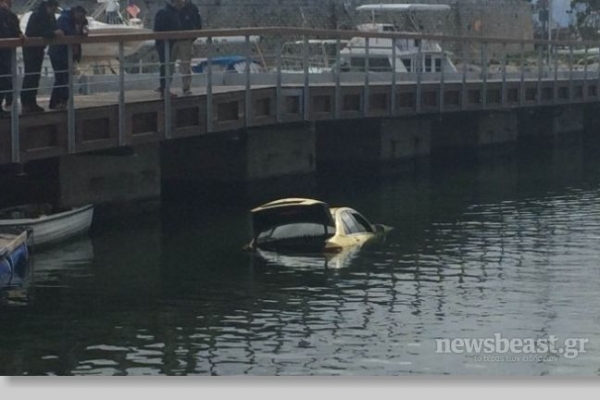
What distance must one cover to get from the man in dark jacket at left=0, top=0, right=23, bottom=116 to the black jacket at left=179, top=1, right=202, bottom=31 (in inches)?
254

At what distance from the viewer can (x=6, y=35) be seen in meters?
24.2

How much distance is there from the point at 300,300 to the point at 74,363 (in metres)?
4.58

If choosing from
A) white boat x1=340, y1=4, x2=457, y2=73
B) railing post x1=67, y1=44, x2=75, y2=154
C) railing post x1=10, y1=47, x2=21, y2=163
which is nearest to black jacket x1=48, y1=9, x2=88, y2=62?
railing post x1=67, y1=44, x2=75, y2=154

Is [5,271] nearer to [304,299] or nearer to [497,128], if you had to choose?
[304,299]

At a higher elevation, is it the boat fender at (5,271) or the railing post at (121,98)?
the railing post at (121,98)

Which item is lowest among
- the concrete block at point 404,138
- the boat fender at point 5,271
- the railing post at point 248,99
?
the concrete block at point 404,138

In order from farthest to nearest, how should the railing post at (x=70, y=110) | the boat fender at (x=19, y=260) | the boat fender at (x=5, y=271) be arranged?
the railing post at (x=70, y=110) < the boat fender at (x=19, y=260) < the boat fender at (x=5, y=271)

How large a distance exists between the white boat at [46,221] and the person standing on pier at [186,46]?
11.4 feet

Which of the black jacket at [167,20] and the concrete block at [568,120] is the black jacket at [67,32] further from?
the concrete block at [568,120]

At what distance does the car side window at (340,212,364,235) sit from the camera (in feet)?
90.3

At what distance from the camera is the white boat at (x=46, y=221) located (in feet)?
84.6

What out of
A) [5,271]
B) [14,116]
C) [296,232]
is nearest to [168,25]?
[296,232]

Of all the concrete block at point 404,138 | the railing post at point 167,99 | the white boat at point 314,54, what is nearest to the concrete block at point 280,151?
the concrete block at point 404,138

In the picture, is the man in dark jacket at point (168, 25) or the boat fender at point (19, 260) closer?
the boat fender at point (19, 260)
